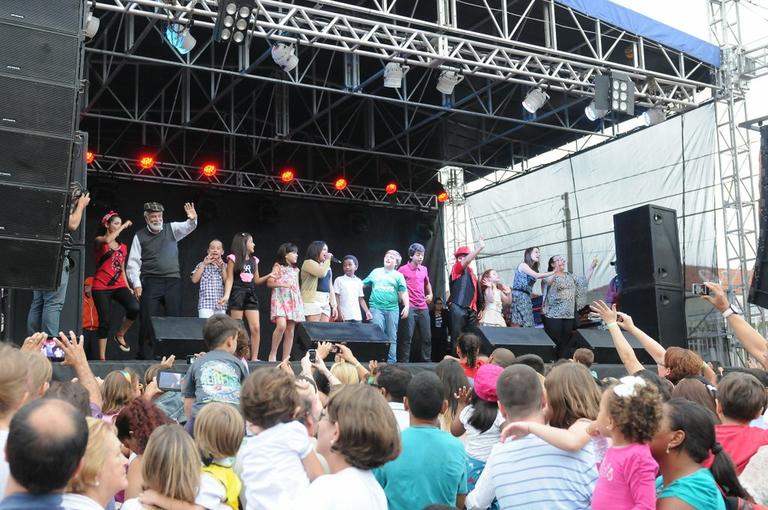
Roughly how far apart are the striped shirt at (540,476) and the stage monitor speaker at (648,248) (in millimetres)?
7055

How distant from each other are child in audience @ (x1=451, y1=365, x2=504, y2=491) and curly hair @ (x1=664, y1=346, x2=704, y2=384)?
1161 mm

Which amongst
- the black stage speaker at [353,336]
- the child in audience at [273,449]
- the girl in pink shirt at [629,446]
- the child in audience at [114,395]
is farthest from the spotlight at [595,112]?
the child in audience at [273,449]

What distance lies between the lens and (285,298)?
27.3 feet

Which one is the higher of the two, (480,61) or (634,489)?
(480,61)

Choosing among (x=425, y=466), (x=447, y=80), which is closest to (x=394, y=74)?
(x=447, y=80)

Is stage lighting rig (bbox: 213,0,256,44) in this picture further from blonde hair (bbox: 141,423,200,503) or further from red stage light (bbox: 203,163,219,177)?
blonde hair (bbox: 141,423,200,503)

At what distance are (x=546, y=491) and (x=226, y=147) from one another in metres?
12.5

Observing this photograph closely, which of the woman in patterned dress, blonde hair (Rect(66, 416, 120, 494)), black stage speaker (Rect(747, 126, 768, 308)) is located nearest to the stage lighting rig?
the woman in patterned dress

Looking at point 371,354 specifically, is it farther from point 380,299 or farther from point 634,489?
point 634,489

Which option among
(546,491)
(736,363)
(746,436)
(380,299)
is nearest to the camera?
(546,491)

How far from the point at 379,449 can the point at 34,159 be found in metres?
4.49

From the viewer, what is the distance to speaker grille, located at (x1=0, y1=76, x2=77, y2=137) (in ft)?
19.0

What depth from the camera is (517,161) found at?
15.2 m

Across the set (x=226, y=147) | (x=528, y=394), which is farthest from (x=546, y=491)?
(x=226, y=147)
